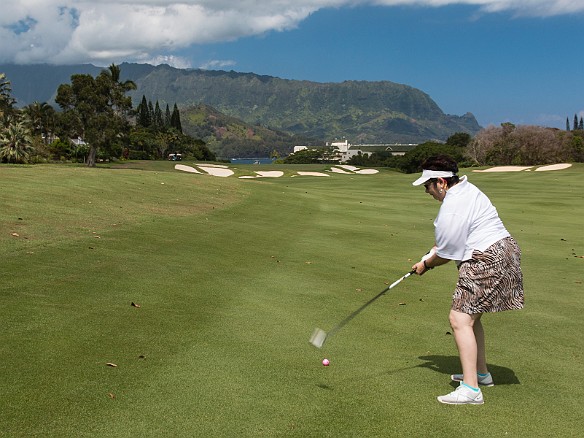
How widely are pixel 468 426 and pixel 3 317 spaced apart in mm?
5973

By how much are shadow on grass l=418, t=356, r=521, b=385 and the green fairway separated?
0.04 m

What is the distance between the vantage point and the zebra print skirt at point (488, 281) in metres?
6.69

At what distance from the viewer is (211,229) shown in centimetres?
1973

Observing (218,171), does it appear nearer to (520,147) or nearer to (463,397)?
(463,397)

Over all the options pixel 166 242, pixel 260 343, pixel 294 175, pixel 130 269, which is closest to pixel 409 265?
pixel 166 242

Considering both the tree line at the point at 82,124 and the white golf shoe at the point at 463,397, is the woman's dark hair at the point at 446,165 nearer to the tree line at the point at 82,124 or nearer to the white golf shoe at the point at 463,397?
the white golf shoe at the point at 463,397

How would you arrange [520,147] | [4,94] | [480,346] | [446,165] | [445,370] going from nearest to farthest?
[446,165] < [480,346] < [445,370] < [4,94] < [520,147]

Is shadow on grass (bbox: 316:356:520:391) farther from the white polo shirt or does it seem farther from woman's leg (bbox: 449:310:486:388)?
the white polo shirt

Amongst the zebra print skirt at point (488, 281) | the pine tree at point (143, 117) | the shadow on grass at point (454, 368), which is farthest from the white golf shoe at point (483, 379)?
the pine tree at point (143, 117)

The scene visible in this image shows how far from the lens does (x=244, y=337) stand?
8.41 metres

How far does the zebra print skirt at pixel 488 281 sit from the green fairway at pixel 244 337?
1033mm

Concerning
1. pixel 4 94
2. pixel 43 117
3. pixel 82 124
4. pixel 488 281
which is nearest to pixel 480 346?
pixel 488 281

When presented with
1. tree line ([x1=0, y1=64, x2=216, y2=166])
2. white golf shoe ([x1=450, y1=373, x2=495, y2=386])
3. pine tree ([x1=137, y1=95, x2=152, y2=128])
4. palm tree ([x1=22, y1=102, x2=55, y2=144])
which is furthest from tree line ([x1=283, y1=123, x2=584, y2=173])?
white golf shoe ([x1=450, y1=373, x2=495, y2=386])

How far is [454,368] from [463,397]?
1.32 meters
